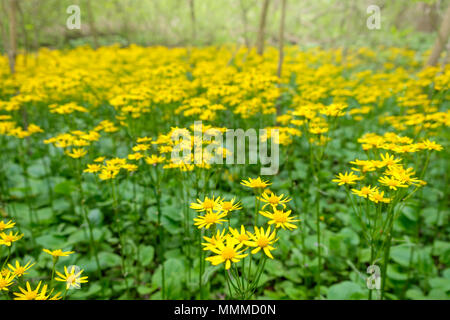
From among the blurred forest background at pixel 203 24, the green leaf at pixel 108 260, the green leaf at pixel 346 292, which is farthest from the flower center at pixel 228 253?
the blurred forest background at pixel 203 24

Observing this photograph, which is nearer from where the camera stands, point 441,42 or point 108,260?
point 108,260

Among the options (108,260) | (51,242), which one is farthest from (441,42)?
(51,242)

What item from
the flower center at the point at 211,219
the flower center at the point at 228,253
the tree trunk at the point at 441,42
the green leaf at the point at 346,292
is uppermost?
the tree trunk at the point at 441,42

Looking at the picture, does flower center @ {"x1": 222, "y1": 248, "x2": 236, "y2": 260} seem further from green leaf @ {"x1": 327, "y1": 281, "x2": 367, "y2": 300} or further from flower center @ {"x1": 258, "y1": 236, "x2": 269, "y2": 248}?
green leaf @ {"x1": 327, "y1": 281, "x2": 367, "y2": 300}

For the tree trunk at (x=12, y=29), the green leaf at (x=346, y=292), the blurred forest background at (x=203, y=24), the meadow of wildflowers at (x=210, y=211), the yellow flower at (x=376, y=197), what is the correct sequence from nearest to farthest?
the yellow flower at (x=376, y=197) → the meadow of wildflowers at (x=210, y=211) → the green leaf at (x=346, y=292) → the tree trunk at (x=12, y=29) → the blurred forest background at (x=203, y=24)

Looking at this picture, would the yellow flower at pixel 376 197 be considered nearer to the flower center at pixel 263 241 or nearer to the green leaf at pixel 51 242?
the flower center at pixel 263 241

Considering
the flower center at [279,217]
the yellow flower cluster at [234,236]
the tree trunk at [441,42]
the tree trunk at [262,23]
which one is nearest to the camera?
the yellow flower cluster at [234,236]

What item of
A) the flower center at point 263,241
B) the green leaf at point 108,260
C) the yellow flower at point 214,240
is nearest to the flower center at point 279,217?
the flower center at point 263,241

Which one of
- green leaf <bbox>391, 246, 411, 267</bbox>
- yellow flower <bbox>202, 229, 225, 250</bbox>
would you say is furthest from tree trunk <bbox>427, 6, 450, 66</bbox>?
yellow flower <bbox>202, 229, 225, 250</bbox>

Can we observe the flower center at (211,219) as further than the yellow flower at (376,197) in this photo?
No

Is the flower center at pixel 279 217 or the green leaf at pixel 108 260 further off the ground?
the flower center at pixel 279 217

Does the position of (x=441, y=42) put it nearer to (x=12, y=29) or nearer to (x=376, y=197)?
(x=376, y=197)
